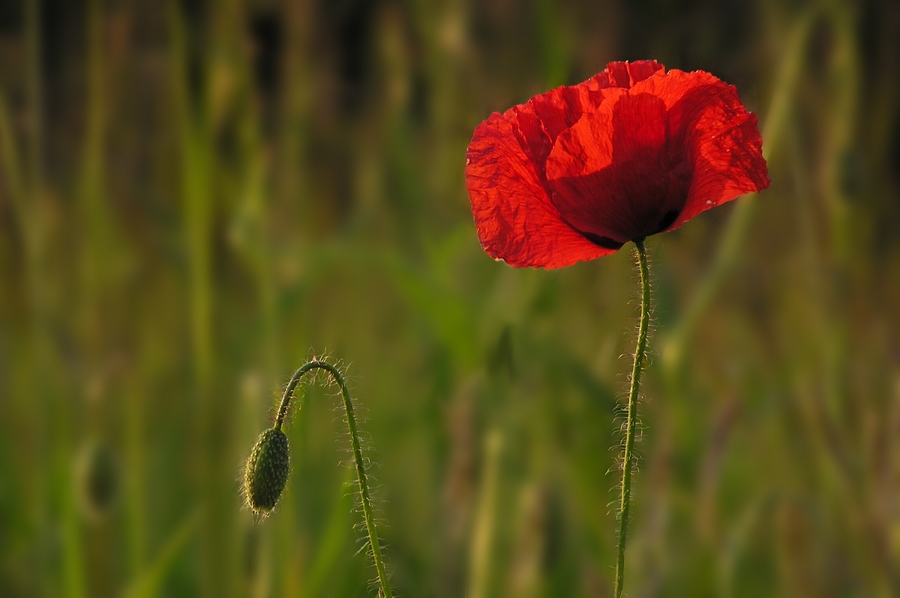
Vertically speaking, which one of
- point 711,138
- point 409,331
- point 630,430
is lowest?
point 630,430

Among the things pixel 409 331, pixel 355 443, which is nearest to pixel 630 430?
pixel 355 443

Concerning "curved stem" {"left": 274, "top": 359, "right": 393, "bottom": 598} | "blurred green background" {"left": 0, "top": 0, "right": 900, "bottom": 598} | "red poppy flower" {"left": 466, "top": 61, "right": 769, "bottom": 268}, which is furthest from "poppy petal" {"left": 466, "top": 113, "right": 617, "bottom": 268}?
"blurred green background" {"left": 0, "top": 0, "right": 900, "bottom": 598}

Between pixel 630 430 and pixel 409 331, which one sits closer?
pixel 630 430

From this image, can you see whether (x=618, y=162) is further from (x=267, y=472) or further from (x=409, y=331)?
(x=409, y=331)

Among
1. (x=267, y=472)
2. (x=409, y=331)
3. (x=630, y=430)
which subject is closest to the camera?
(x=630, y=430)

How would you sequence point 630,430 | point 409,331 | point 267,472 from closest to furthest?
1. point 630,430
2. point 267,472
3. point 409,331

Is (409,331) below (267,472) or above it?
above

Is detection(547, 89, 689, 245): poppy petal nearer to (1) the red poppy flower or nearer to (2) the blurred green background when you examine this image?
(1) the red poppy flower

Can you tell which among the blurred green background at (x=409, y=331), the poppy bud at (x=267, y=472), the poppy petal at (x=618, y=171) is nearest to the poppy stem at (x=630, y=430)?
the poppy petal at (x=618, y=171)
